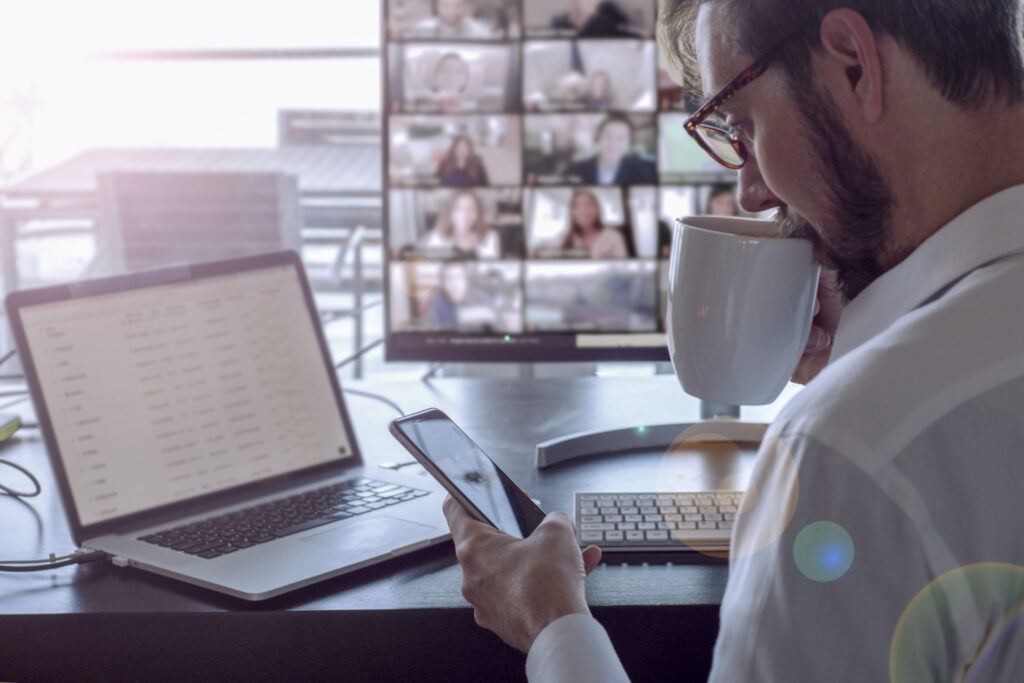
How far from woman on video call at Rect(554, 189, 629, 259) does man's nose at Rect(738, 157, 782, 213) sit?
1.07ft

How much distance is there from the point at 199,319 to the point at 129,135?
2431mm

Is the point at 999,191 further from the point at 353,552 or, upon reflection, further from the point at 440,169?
the point at 440,169

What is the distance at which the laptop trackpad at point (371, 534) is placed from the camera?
0.73 m

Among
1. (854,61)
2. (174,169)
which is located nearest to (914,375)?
(854,61)

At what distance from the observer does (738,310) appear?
31.8 inches

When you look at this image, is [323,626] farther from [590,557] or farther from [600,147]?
[600,147]

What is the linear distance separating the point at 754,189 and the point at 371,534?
0.43m

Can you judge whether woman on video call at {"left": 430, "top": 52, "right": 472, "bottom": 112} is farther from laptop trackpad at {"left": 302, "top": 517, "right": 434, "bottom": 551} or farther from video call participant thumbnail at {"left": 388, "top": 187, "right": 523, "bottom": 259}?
laptop trackpad at {"left": 302, "top": 517, "right": 434, "bottom": 551}

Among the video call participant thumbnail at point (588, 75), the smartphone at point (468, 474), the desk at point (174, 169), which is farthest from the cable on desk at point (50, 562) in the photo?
the desk at point (174, 169)

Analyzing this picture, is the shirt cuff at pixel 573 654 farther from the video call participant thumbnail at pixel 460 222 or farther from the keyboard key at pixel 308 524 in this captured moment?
the video call participant thumbnail at pixel 460 222

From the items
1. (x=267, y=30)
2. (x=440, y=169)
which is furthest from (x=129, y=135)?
(x=440, y=169)

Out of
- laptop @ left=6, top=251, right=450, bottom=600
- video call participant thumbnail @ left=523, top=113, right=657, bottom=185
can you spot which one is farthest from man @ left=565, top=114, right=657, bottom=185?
laptop @ left=6, top=251, right=450, bottom=600

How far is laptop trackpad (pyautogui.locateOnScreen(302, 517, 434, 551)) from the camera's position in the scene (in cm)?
73

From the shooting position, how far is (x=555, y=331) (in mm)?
1139
